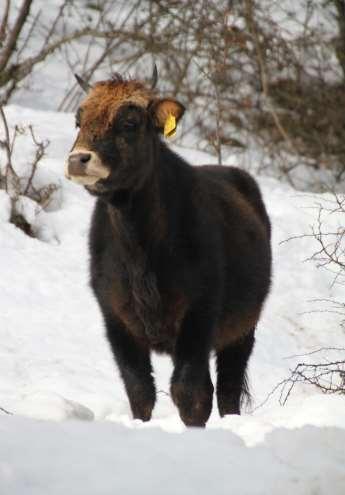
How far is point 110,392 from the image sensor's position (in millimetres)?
8352

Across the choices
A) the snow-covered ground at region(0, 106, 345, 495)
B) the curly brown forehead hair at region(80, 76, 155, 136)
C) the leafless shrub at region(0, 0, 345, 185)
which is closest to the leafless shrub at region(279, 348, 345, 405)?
the snow-covered ground at region(0, 106, 345, 495)

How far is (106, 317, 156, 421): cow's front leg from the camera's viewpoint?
21.9 ft

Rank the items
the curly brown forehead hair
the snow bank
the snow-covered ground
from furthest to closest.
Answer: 1. the curly brown forehead hair
2. the snow-covered ground
3. the snow bank

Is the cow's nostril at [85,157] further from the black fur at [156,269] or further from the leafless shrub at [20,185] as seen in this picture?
the leafless shrub at [20,185]

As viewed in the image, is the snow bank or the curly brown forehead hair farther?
the curly brown forehead hair

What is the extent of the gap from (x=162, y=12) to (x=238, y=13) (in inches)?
51.1

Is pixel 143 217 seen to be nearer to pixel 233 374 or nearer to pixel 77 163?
pixel 77 163

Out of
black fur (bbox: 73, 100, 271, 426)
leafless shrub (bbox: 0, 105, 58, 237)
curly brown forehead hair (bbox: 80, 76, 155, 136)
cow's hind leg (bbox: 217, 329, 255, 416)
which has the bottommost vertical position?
cow's hind leg (bbox: 217, 329, 255, 416)

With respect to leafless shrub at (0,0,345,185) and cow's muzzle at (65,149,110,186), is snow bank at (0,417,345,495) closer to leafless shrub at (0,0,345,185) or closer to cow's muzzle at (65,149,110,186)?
cow's muzzle at (65,149,110,186)

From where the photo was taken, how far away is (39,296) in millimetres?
9852

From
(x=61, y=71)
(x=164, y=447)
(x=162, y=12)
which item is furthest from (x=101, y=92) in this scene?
(x=61, y=71)

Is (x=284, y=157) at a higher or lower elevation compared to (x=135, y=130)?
lower

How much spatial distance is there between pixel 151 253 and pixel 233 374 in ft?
5.18

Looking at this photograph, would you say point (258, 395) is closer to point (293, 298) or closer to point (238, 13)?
point (293, 298)
